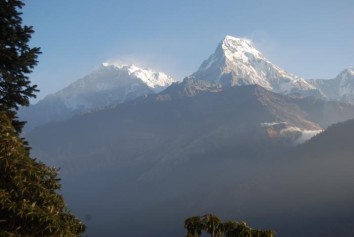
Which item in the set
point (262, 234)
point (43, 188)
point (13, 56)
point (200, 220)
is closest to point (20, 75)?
point (13, 56)

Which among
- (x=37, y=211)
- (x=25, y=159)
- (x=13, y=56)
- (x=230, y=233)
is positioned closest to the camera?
(x=37, y=211)

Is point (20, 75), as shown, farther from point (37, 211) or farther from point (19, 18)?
point (37, 211)

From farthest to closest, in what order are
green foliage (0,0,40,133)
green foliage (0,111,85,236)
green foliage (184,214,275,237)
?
green foliage (0,0,40,133) → green foliage (184,214,275,237) → green foliage (0,111,85,236)

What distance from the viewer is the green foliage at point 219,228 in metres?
19.1

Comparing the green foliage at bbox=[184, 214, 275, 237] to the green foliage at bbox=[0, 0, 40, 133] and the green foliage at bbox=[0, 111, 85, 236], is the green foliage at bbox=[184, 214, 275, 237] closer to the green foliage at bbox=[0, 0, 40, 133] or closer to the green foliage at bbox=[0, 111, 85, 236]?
the green foliage at bbox=[0, 111, 85, 236]

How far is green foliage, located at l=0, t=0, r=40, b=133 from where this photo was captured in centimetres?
2891

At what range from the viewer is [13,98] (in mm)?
29844

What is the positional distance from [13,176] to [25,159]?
1.46m

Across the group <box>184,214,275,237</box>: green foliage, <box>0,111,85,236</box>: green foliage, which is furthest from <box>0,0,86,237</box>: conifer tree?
<box>184,214,275,237</box>: green foliage

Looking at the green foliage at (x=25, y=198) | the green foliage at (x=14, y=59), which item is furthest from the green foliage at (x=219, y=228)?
the green foliage at (x=14, y=59)

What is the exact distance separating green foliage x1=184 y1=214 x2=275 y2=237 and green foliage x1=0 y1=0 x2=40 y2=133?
49.2 ft

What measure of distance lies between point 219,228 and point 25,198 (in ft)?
29.1

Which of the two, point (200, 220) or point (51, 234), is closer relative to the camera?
point (51, 234)

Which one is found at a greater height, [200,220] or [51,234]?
[200,220]
